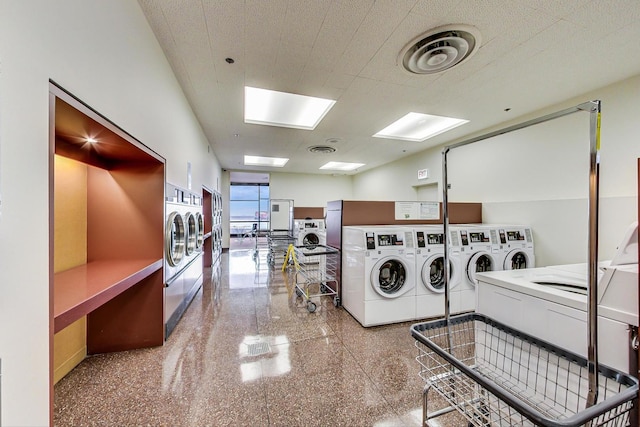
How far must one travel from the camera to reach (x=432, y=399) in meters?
1.73

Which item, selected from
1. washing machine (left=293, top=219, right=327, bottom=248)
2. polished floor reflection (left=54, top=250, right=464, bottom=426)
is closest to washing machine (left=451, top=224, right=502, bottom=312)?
polished floor reflection (left=54, top=250, right=464, bottom=426)

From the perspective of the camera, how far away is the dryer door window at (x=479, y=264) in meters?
3.31

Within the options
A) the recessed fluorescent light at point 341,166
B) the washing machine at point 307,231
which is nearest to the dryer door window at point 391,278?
the washing machine at point 307,231

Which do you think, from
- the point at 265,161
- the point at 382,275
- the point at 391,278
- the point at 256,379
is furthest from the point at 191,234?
the point at 265,161

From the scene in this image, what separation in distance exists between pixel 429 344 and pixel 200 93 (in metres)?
3.77

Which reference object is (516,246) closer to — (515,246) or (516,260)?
(515,246)

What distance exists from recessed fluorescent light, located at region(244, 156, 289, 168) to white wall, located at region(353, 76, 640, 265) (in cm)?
487

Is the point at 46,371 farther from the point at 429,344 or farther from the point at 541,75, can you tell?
the point at 541,75

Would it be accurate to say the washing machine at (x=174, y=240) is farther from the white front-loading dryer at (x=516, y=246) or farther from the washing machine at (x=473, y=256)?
the white front-loading dryer at (x=516, y=246)

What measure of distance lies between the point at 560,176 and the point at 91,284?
5.41 metres

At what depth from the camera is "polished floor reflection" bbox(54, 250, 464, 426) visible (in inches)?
62.4

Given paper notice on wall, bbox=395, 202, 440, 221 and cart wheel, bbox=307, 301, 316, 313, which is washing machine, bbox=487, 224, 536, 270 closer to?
paper notice on wall, bbox=395, 202, 440, 221

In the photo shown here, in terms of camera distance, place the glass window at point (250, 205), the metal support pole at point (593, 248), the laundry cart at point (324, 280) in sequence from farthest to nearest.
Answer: the glass window at point (250, 205) < the laundry cart at point (324, 280) < the metal support pole at point (593, 248)

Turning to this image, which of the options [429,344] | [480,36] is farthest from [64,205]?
[480,36]
